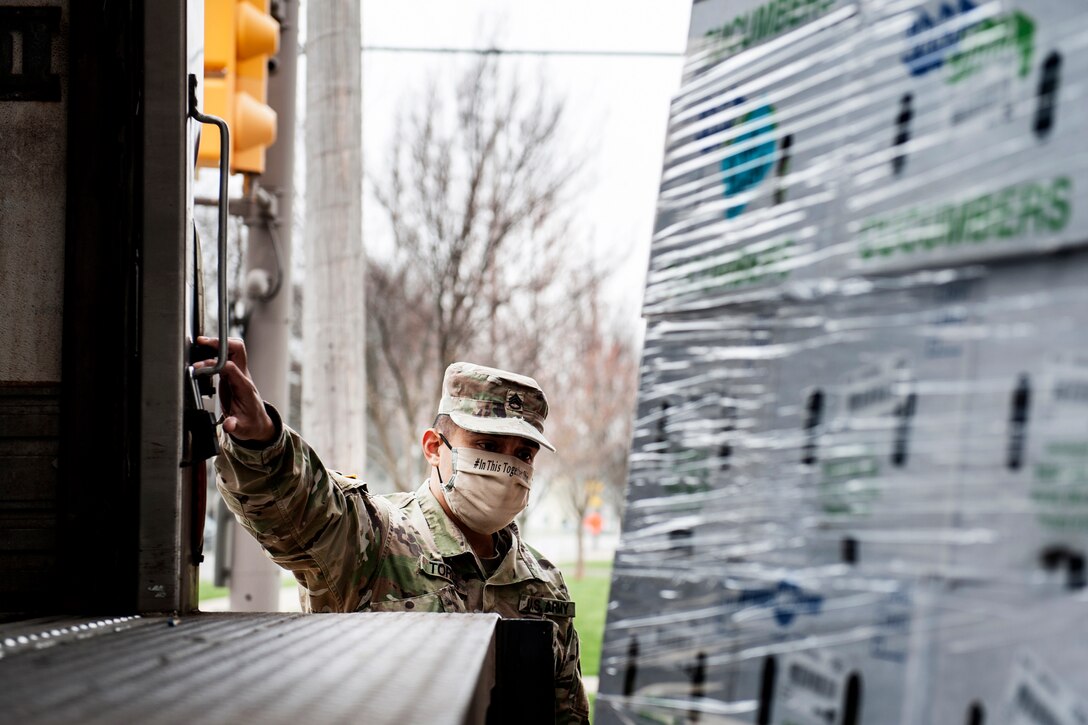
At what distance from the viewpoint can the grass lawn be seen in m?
13.2

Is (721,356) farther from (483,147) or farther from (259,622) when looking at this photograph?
(483,147)

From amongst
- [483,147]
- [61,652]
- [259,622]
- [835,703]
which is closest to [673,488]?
[835,703]

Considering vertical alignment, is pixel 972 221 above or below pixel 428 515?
above

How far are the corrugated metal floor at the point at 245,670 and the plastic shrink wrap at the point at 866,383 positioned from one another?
0.37 m

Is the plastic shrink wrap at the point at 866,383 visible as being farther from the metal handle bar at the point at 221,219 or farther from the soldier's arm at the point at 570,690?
the soldier's arm at the point at 570,690

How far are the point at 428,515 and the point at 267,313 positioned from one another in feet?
6.73

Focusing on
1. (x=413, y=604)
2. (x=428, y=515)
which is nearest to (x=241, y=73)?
(x=428, y=515)

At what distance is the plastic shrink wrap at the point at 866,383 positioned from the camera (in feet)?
5.21

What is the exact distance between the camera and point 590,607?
16359 mm

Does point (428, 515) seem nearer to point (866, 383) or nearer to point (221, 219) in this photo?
point (221, 219)

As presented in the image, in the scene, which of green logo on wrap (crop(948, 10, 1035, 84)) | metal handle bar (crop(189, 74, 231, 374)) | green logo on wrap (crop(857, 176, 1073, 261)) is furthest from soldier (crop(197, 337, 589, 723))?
green logo on wrap (crop(948, 10, 1035, 84))

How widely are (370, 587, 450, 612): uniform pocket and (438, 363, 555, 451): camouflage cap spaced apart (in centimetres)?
59

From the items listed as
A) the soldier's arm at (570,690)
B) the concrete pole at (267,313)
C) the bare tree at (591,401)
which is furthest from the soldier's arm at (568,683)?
the bare tree at (591,401)

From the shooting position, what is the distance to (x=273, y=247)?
20.8ft
